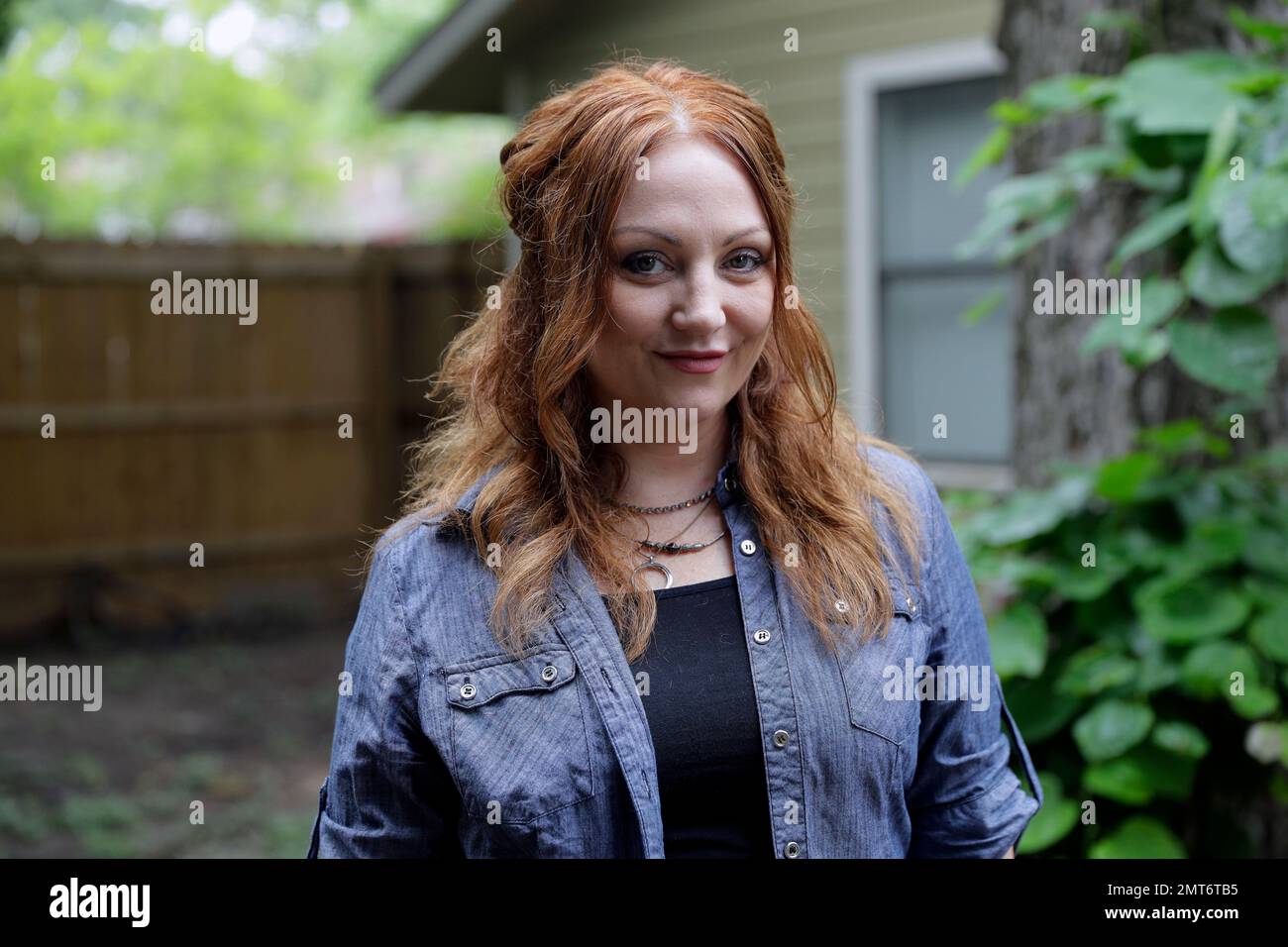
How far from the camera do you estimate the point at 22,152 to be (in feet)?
55.0

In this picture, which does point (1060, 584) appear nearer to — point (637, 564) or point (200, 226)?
point (637, 564)

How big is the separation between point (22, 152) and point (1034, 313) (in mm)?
16594

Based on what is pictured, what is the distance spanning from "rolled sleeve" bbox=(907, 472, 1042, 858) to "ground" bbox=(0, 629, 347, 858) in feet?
11.3

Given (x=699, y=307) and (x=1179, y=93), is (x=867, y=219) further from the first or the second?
(x=699, y=307)

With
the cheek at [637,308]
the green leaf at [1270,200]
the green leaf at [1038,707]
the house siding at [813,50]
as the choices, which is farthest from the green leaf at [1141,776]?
the house siding at [813,50]

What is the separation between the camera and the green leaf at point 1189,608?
2424 millimetres

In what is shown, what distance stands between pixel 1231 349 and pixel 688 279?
1.29 metres

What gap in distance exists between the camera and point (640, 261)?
1663 mm

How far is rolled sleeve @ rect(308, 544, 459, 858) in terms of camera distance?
5.47ft

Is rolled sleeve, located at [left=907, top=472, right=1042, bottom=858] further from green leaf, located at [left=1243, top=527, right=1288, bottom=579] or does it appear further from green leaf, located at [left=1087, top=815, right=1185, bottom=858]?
green leaf, located at [left=1243, top=527, right=1288, bottom=579]

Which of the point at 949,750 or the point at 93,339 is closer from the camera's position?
the point at 949,750

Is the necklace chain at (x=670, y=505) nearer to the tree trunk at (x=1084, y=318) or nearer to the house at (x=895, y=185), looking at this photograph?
the tree trunk at (x=1084, y=318)

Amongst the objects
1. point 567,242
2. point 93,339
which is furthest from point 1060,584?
point 93,339
